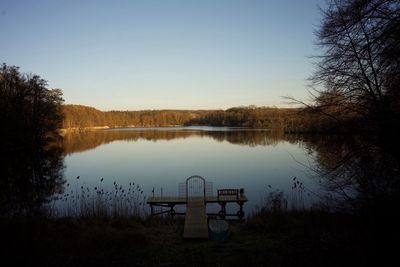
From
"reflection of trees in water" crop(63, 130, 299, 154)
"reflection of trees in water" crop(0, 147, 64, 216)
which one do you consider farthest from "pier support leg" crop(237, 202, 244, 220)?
"reflection of trees in water" crop(63, 130, 299, 154)

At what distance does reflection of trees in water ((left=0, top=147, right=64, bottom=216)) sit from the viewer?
592 inches

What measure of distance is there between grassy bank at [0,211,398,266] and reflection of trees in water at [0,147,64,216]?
4.47m

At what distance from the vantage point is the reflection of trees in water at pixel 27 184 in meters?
15.0

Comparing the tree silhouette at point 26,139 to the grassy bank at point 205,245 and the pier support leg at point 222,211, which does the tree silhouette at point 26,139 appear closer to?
the grassy bank at point 205,245

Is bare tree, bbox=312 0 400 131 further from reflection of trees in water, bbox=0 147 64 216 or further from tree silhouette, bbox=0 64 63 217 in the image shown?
tree silhouette, bbox=0 64 63 217

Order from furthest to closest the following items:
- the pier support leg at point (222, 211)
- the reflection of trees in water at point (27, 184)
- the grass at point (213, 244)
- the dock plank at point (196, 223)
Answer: the pier support leg at point (222, 211) → the reflection of trees in water at point (27, 184) → the dock plank at point (196, 223) → the grass at point (213, 244)

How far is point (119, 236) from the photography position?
9.04m

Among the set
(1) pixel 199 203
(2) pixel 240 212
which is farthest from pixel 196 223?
(2) pixel 240 212

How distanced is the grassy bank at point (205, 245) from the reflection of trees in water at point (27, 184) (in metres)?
4.47

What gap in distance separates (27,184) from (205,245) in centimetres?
1963

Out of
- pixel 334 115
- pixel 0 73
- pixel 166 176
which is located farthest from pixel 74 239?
pixel 0 73

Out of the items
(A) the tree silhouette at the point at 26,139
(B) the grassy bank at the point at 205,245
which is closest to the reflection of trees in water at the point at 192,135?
(A) the tree silhouette at the point at 26,139

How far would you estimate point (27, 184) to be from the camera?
24.2 metres

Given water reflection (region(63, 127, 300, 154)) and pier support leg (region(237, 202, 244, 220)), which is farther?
water reflection (region(63, 127, 300, 154))
